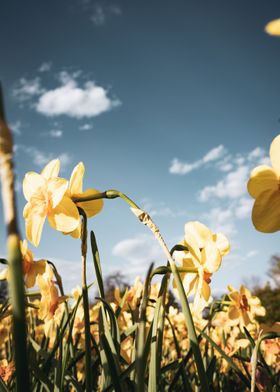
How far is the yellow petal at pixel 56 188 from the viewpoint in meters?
1.11

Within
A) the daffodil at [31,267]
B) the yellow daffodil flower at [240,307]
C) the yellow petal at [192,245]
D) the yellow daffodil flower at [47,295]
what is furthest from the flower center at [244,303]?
the daffodil at [31,267]

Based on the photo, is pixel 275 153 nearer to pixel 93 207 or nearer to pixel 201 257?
pixel 201 257

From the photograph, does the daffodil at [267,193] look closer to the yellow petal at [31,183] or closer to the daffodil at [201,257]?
the daffodil at [201,257]

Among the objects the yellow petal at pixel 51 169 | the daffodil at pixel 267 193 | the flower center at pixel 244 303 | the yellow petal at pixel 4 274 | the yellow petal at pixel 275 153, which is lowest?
the flower center at pixel 244 303

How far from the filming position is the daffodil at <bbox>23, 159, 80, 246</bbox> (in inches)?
44.7

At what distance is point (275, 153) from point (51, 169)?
832mm

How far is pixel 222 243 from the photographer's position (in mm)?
1203

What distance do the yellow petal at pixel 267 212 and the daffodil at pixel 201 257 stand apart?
0.24 meters

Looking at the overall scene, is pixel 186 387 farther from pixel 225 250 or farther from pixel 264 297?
pixel 264 297

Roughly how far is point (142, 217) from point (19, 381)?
0.47 m

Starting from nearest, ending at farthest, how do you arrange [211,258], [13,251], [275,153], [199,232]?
1. [13,251]
2. [275,153]
3. [211,258]
4. [199,232]

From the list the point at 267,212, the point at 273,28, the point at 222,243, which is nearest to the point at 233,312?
the point at 222,243

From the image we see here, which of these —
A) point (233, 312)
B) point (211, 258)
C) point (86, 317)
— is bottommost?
point (233, 312)

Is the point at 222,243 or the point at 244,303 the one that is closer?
the point at 222,243
